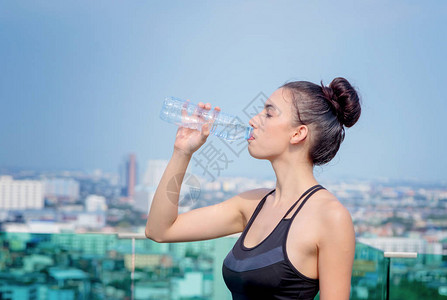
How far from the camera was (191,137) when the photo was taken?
138cm

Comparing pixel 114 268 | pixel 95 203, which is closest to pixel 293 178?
pixel 114 268

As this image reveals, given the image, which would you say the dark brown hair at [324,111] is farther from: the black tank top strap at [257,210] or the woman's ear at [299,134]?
the black tank top strap at [257,210]

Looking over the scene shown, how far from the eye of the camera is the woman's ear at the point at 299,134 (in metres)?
Answer: 1.24

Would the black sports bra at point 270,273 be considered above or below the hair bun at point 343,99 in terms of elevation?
below

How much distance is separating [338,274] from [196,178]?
0.67m

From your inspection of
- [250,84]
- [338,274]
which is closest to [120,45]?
[250,84]

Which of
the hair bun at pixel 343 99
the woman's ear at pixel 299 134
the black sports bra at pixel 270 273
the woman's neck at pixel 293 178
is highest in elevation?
the hair bun at pixel 343 99

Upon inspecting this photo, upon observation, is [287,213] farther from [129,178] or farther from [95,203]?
[95,203]

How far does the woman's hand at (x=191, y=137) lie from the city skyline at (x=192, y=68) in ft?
16.5

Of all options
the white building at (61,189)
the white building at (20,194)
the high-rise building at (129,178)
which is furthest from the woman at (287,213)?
the white building at (20,194)

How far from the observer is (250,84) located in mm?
7234

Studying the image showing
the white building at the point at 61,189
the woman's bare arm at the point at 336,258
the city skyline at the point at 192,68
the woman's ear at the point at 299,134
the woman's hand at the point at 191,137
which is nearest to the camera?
the woman's bare arm at the point at 336,258

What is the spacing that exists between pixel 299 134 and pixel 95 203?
343 inches

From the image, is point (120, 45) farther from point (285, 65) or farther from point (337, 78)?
point (337, 78)
